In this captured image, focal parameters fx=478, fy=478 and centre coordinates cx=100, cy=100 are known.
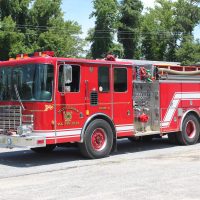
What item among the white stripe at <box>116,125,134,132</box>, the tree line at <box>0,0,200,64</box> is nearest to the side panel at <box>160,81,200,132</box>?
the white stripe at <box>116,125,134,132</box>

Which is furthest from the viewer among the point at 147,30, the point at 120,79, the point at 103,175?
the point at 147,30

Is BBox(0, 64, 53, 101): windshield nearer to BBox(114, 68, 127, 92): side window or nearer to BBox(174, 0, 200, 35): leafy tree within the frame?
BBox(114, 68, 127, 92): side window

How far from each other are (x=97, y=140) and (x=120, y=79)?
1.80 metres

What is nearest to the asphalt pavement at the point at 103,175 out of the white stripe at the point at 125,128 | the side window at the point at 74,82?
the white stripe at the point at 125,128

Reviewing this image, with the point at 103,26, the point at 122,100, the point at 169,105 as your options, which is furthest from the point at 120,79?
the point at 103,26

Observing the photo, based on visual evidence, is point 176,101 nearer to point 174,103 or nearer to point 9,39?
point 174,103

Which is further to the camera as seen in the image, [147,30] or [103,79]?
[147,30]

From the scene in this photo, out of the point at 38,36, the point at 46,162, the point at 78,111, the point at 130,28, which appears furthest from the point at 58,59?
Answer: the point at 130,28

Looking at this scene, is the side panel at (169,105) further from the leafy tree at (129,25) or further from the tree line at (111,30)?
the leafy tree at (129,25)

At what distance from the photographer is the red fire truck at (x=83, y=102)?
36.0 ft

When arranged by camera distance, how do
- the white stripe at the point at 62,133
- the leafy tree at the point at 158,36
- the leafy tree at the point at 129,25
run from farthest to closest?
the leafy tree at the point at 158,36 → the leafy tree at the point at 129,25 → the white stripe at the point at 62,133

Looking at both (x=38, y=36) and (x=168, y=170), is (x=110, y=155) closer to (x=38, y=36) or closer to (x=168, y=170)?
(x=168, y=170)

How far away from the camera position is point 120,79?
1270cm

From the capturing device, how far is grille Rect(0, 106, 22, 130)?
36.7ft
